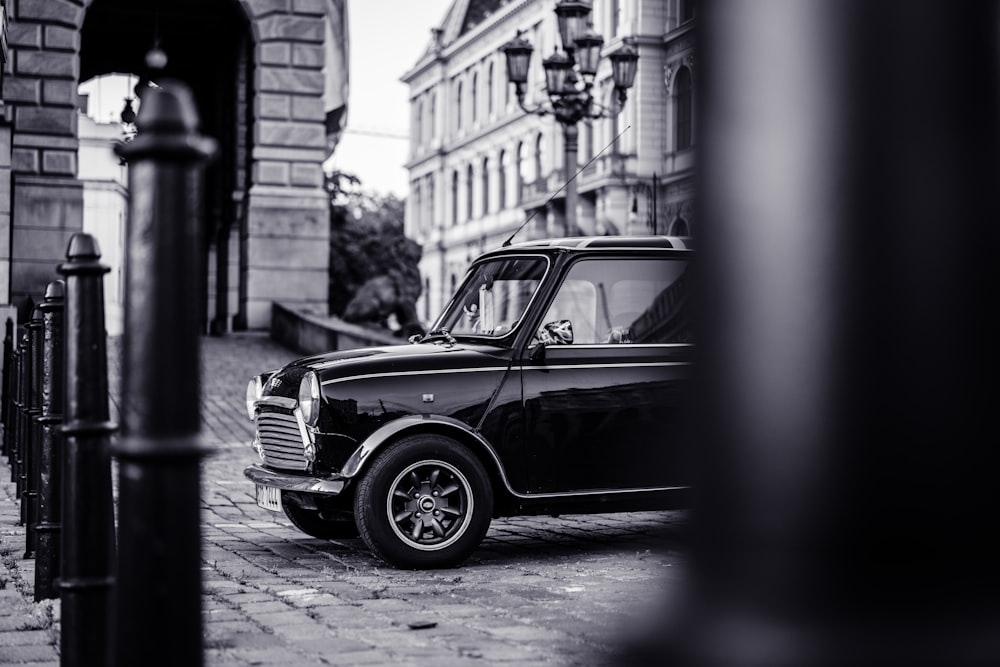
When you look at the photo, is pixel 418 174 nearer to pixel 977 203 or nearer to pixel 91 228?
pixel 91 228

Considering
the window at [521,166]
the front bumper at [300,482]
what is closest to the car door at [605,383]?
the front bumper at [300,482]

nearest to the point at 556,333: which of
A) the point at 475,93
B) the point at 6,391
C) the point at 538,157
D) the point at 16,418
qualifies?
the point at 16,418

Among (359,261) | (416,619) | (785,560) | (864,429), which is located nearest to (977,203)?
(864,429)

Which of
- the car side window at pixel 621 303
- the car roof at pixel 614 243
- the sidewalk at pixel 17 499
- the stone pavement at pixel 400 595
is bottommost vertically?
the stone pavement at pixel 400 595

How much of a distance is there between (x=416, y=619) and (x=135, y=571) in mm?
4171

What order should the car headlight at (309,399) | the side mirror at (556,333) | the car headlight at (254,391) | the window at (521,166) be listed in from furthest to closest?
the window at (521,166) < the car headlight at (254,391) < the side mirror at (556,333) < the car headlight at (309,399)

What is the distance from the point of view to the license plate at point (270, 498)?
7.93 m

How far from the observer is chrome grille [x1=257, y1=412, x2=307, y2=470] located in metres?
7.80

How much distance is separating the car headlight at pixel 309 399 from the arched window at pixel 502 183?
74.1 metres

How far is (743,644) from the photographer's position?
1.03 m

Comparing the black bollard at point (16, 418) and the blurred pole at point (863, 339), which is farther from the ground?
the blurred pole at point (863, 339)

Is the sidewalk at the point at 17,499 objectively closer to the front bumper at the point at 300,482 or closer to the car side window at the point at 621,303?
the front bumper at the point at 300,482

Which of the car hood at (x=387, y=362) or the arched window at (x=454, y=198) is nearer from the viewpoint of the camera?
the car hood at (x=387, y=362)

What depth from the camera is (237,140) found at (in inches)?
1172
